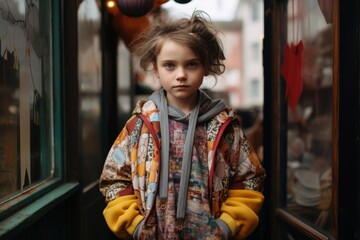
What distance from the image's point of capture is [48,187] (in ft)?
8.21

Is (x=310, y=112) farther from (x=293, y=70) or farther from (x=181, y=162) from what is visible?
(x=181, y=162)

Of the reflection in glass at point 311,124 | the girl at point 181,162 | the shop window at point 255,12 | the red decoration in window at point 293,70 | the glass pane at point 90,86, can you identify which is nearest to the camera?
the girl at point 181,162

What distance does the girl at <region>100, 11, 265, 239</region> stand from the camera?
75.9 inches

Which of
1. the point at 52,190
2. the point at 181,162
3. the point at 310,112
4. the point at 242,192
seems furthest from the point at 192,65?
the point at 310,112

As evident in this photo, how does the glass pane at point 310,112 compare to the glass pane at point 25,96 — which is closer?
the glass pane at point 25,96

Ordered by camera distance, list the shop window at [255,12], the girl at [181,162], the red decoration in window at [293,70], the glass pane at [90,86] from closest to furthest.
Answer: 1. the girl at [181,162]
2. the red decoration in window at [293,70]
3. the glass pane at [90,86]
4. the shop window at [255,12]

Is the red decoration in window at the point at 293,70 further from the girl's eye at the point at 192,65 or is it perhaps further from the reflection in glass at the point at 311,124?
the girl's eye at the point at 192,65

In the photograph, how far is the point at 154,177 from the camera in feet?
6.36

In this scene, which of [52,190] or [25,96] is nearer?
[25,96]

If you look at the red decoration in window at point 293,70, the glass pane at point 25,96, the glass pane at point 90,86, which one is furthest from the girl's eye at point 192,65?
the glass pane at point 90,86

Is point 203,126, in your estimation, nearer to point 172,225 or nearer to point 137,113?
point 137,113

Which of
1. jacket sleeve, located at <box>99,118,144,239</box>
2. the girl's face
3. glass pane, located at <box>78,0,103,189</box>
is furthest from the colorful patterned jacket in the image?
glass pane, located at <box>78,0,103,189</box>

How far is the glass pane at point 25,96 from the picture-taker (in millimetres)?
2023

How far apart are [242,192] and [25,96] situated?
3.77 feet
